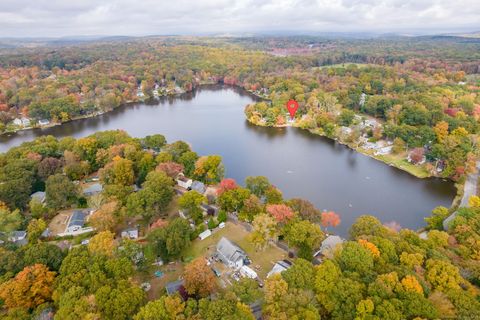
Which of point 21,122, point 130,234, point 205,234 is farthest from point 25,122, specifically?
point 205,234

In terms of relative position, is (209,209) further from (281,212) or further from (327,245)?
(327,245)

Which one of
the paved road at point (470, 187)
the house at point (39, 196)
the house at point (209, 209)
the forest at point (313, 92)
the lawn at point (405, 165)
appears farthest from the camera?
the forest at point (313, 92)

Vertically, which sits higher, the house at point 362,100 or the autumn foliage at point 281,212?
the house at point 362,100

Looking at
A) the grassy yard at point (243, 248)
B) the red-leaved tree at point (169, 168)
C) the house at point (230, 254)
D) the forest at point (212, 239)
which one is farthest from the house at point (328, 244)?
the red-leaved tree at point (169, 168)

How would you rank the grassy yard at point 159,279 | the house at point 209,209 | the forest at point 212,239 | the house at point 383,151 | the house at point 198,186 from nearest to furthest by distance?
the forest at point 212,239
the grassy yard at point 159,279
the house at point 209,209
the house at point 198,186
the house at point 383,151

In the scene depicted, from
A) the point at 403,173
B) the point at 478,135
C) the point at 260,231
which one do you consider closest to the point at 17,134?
the point at 260,231

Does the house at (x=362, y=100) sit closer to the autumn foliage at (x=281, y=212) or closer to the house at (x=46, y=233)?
the autumn foliage at (x=281, y=212)

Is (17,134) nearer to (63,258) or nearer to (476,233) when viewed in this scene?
(63,258)
